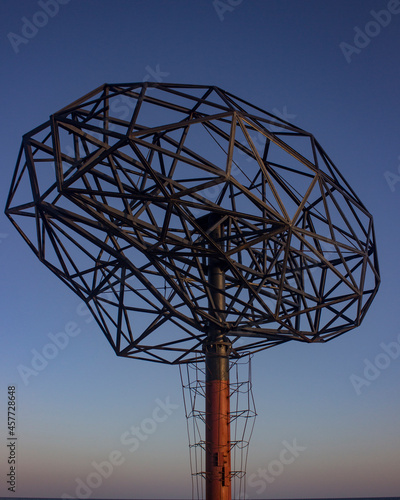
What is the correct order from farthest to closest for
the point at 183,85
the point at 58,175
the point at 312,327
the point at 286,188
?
the point at 312,327 < the point at 286,188 < the point at 183,85 < the point at 58,175

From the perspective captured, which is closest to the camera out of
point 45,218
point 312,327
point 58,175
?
point 58,175

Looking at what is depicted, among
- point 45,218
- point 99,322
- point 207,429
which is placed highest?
point 45,218

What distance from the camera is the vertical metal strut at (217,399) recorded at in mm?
22578

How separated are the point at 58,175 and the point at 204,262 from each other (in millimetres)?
10641

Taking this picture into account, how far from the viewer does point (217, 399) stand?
23453mm

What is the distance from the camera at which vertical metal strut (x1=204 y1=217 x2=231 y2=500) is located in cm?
2258

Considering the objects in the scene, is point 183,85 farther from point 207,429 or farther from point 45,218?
point 207,429

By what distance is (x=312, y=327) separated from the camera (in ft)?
80.5

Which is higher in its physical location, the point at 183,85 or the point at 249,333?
the point at 183,85

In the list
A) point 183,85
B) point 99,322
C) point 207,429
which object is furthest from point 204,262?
point 183,85

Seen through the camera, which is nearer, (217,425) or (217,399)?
(217,425)

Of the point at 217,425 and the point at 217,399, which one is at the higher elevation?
the point at 217,399

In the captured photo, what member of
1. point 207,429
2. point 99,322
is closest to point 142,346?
point 99,322

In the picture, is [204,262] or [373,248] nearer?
[373,248]
